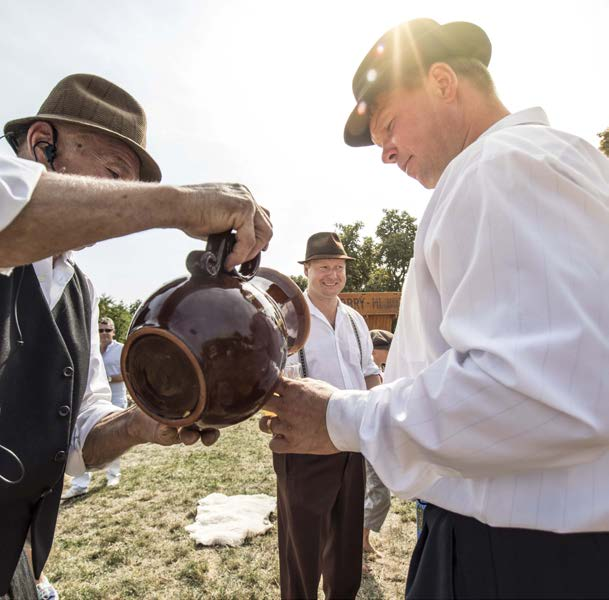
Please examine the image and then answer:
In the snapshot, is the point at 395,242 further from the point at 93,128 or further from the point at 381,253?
the point at 93,128

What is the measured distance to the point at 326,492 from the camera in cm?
317

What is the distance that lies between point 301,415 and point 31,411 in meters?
0.99

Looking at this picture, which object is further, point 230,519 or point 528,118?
point 230,519

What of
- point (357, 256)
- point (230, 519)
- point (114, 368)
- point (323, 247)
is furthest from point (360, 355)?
point (357, 256)

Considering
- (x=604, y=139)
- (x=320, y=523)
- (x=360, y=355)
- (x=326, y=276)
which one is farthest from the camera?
(x=604, y=139)

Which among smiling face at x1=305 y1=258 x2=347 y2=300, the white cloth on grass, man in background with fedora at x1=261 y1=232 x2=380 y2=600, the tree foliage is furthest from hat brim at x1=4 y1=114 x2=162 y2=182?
the tree foliage

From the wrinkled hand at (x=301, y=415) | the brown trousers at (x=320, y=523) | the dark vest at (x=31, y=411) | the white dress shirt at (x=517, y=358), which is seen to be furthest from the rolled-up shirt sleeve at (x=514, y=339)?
the brown trousers at (x=320, y=523)

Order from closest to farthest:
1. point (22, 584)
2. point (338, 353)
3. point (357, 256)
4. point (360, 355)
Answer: point (22, 584)
point (338, 353)
point (360, 355)
point (357, 256)

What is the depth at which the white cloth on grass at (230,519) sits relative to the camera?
4.22 metres

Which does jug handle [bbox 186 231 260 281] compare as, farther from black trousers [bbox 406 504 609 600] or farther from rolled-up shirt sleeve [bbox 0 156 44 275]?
black trousers [bbox 406 504 609 600]

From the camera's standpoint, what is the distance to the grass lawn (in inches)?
139

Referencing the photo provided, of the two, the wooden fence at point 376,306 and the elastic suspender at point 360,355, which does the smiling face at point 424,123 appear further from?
the wooden fence at point 376,306

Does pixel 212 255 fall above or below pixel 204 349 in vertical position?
above

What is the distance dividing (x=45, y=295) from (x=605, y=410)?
1929mm
